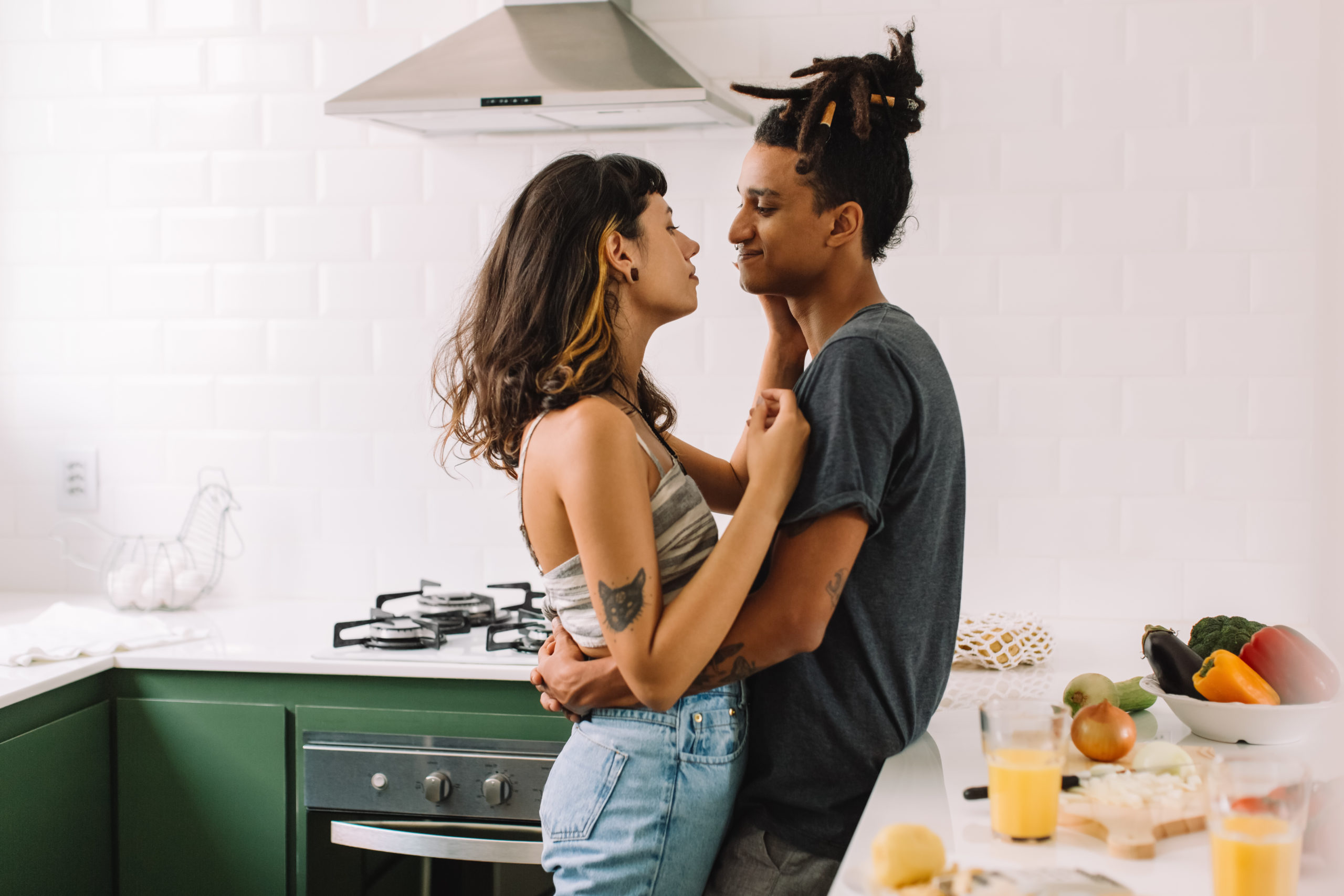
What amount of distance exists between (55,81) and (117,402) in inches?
29.3

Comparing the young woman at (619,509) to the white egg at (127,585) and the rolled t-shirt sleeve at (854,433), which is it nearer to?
the rolled t-shirt sleeve at (854,433)

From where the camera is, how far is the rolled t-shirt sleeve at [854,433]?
115 centimetres

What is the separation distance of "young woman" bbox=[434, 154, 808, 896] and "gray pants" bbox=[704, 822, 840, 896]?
0.08 ft

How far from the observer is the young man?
1164 mm

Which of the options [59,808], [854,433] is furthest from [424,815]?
[854,433]

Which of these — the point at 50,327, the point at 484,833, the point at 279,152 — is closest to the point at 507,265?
the point at 484,833

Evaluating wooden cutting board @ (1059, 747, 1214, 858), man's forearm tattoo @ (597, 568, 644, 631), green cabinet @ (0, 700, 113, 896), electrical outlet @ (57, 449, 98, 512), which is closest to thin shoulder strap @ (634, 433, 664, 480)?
man's forearm tattoo @ (597, 568, 644, 631)

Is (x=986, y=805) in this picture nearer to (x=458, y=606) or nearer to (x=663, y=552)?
(x=663, y=552)

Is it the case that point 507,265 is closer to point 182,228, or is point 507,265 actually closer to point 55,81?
point 182,228

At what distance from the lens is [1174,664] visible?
56.2 inches

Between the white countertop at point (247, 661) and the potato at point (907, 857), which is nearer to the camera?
the potato at point (907, 857)

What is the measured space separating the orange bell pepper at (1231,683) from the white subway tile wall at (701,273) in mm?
966

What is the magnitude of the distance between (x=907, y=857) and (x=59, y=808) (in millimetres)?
1641

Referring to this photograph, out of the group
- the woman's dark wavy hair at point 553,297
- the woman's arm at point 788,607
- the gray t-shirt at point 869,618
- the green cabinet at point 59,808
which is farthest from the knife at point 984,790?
the green cabinet at point 59,808
